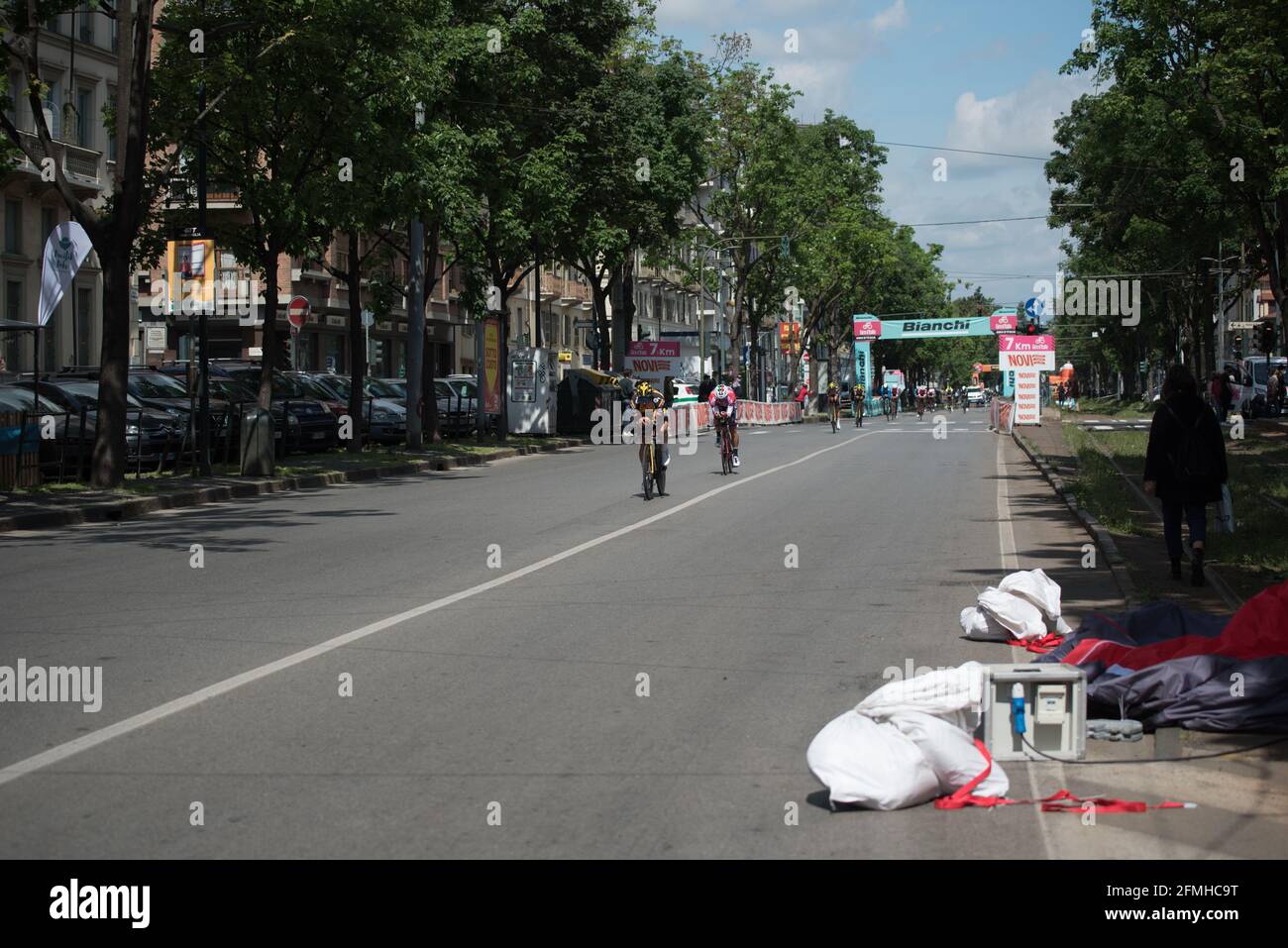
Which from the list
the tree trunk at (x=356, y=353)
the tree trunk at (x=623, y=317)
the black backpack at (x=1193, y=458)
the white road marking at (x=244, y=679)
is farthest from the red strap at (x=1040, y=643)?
the tree trunk at (x=623, y=317)

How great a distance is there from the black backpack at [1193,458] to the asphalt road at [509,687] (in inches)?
46.1

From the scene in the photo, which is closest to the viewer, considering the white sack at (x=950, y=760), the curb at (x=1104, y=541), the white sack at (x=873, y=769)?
the white sack at (x=873, y=769)

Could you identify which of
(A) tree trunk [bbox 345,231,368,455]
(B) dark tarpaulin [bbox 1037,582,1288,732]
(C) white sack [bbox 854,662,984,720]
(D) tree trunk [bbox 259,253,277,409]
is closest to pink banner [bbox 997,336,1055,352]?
(A) tree trunk [bbox 345,231,368,455]

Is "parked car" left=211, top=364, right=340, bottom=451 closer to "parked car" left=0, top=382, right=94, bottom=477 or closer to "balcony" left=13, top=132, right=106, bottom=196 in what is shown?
"parked car" left=0, top=382, right=94, bottom=477

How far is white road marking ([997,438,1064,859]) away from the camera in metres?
5.73

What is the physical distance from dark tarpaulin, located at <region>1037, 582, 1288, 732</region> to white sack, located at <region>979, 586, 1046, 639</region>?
100 cm

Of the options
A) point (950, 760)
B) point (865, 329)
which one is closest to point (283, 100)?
point (950, 760)

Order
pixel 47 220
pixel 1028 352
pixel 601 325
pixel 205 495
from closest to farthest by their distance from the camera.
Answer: pixel 205 495, pixel 47 220, pixel 1028 352, pixel 601 325

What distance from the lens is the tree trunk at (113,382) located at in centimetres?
2217

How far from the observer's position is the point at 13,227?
141 ft

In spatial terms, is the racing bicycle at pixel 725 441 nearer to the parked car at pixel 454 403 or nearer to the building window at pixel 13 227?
the parked car at pixel 454 403

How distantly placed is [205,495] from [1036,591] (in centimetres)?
1540

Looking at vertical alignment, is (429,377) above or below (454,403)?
above

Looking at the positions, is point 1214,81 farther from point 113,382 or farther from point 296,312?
point 113,382
